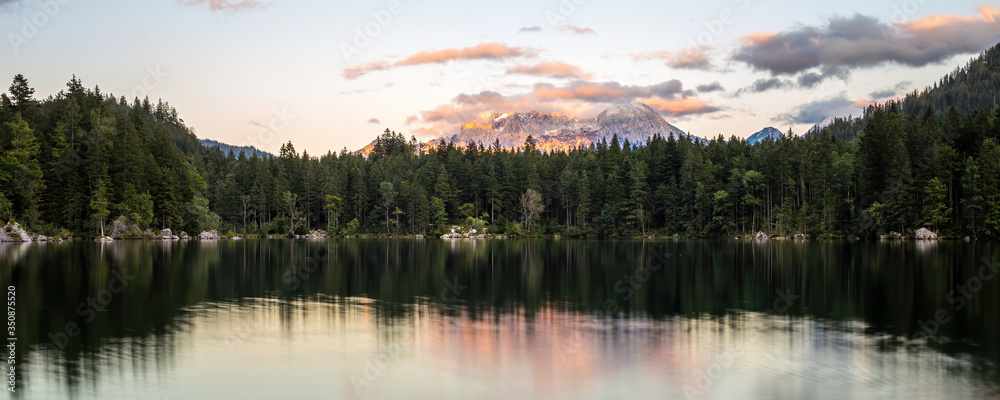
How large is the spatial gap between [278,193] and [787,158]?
108 meters

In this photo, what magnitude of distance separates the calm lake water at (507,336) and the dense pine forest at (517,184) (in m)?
65.3

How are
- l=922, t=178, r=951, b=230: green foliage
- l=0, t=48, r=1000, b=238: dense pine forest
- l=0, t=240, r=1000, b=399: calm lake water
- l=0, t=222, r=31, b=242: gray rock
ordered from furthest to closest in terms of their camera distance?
l=0, t=48, r=1000, b=238: dense pine forest
l=922, t=178, r=951, b=230: green foliage
l=0, t=222, r=31, b=242: gray rock
l=0, t=240, r=1000, b=399: calm lake water

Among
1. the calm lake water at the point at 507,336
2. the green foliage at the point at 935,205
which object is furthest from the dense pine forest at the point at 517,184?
the calm lake water at the point at 507,336

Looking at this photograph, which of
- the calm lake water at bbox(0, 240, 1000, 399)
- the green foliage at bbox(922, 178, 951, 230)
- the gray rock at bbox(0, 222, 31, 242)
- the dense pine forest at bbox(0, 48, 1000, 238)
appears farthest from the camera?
the dense pine forest at bbox(0, 48, 1000, 238)

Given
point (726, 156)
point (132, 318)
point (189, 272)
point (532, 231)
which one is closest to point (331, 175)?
point (532, 231)

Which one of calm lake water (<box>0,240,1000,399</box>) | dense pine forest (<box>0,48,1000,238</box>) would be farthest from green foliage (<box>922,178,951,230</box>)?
calm lake water (<box>0,240,1000,399</box>)

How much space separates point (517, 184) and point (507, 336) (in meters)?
139

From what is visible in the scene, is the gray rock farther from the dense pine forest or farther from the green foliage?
the green foliage

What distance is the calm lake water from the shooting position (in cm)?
1530

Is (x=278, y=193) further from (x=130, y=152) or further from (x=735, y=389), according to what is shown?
(x=735, y=389)

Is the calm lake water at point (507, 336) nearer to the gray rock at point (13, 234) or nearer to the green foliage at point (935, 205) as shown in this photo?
the gray rock at point (13, 234)

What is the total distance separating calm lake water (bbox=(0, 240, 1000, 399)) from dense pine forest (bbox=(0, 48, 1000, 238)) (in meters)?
65.3

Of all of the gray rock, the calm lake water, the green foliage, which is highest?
the green foliage

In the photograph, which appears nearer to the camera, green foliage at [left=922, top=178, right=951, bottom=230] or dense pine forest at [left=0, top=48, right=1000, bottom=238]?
green foliage at [left=922, top=178, right=951, bottom=230]
